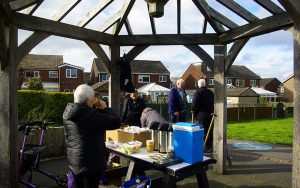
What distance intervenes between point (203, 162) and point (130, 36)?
4102 mm

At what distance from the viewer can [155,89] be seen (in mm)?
40625

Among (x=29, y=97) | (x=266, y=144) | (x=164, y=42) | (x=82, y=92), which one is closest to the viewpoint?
(x=82, y=92)

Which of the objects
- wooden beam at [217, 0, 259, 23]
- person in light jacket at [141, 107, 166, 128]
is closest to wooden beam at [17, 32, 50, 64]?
person in light jacket at [141, 107, 166, 128]

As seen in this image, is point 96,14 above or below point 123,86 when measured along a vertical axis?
above

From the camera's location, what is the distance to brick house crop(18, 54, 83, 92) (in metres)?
40.7

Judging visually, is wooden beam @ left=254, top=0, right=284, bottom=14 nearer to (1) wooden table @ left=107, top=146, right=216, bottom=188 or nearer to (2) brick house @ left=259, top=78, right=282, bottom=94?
(1) wooden table @ left=107, top=146, right=216, bottom=188

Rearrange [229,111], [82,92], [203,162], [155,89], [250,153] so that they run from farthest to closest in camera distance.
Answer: [155,89] → [229,111] → [250,153] → [203,162] → [82,92]

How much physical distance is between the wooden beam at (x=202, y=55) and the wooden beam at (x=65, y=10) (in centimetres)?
269

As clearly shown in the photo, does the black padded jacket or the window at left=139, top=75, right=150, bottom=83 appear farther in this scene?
the window at left=139, top=75, right=150, bottom=83

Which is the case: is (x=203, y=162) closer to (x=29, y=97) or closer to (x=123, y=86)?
(x=123, y=86)

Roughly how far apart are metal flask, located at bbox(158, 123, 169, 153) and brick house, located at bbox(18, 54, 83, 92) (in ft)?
127

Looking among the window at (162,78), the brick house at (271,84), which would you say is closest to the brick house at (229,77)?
the brick house at (271,84)

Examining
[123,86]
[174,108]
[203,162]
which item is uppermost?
[123,86]

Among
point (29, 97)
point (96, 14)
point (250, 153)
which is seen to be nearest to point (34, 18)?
point (96, 14)
